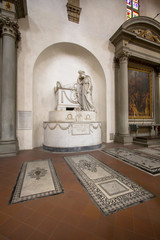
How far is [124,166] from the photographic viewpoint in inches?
123

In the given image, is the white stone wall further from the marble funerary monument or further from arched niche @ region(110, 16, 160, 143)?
the marble funerary monument

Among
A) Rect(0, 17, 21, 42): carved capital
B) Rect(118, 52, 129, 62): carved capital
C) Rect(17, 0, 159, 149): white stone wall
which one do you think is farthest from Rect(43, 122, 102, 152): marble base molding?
Rect(118, 52, 129, 62): carved capital

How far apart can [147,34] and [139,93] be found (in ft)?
11.4

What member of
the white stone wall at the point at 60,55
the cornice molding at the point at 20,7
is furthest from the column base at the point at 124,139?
A: the cornice molding at the point at 20,7

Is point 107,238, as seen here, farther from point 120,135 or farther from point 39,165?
point 120,135

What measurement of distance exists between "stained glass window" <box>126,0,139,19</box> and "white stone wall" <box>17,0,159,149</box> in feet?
2.09

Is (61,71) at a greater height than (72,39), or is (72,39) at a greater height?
(72,39)

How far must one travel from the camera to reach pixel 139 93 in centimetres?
770

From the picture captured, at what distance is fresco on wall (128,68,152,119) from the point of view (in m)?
7.43

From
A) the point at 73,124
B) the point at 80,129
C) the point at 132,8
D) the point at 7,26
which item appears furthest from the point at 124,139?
the point at 132,8

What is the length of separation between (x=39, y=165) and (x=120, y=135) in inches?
179

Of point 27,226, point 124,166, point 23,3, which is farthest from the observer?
point 23,3

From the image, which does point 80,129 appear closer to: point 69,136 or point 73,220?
point 69,136

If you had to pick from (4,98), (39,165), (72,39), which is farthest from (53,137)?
(72,39)
